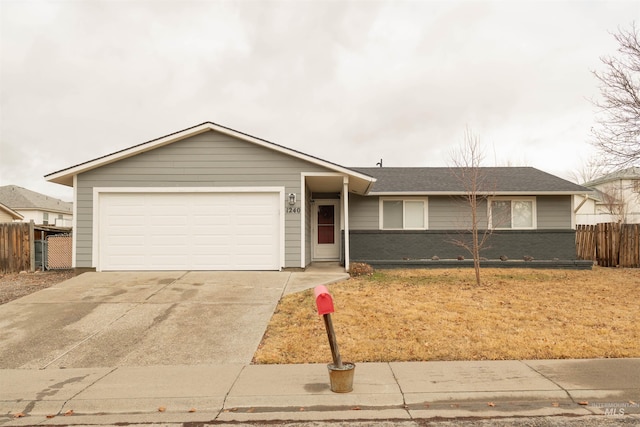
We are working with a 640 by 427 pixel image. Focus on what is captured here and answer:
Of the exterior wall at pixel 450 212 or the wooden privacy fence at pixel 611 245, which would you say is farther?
the wooden privacy fence at pixel 611 245

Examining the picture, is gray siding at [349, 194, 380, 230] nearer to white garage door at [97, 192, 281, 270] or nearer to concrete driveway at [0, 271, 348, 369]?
white garage door at [97, 192, 281, 270]

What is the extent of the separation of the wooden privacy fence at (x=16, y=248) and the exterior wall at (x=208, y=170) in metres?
3.15

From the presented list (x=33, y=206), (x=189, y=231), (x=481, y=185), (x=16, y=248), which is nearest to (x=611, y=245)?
(x=481, y=185)

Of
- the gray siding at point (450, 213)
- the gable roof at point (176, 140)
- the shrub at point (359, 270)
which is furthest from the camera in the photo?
the gray siding at point (450, 213)

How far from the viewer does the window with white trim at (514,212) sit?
16.5 metres

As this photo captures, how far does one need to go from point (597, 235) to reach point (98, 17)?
2014cm

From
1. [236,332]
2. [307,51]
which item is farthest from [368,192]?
[236,332]

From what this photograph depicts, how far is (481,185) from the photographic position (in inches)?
650

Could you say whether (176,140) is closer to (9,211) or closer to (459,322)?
(459,322)

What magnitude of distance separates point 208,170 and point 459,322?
833 cm

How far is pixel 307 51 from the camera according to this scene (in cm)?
1708

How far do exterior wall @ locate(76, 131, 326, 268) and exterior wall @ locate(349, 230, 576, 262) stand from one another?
431cm

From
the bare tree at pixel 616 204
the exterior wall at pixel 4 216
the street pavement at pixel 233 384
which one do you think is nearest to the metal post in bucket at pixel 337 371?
the street pavement at pixel 233 384

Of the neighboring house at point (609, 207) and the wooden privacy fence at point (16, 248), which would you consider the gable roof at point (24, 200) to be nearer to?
the wooden privacy fence at point (16, 248)
